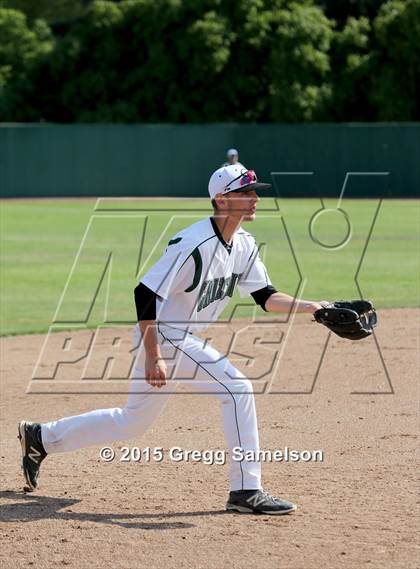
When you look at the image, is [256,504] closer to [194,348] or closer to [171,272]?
[194,348]

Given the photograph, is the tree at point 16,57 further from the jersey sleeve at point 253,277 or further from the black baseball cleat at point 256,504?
the black baseball cleat at point 256,504

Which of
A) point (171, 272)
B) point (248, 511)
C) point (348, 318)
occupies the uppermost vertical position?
point (171, 272)

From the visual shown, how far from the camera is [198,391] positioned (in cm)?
603

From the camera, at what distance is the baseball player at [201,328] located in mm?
5805

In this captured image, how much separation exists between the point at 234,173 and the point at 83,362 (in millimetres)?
5116

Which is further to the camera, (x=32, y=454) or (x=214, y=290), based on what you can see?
(x=32, y=454)

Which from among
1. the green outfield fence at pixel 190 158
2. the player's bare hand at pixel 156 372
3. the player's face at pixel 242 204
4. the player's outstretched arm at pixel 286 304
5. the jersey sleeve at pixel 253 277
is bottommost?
the green outfield fence at pixel 190 158

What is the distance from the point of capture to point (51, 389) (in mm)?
9578

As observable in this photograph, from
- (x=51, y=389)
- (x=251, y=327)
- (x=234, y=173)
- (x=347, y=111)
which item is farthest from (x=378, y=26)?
(x=234, y=173)

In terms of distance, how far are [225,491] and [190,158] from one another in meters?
34.4

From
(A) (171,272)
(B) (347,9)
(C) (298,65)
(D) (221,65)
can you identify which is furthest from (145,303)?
(B) (347,9)

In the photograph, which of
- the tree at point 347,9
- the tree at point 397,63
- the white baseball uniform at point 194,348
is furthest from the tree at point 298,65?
the white baseball uniform at point 194,348

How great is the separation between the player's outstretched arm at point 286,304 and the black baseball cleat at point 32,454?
1.57 metres

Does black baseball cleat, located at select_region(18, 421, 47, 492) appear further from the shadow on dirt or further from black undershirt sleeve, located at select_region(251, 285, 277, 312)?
black undershirt sleeve, located at select_region(251, 285, 277, 312)
